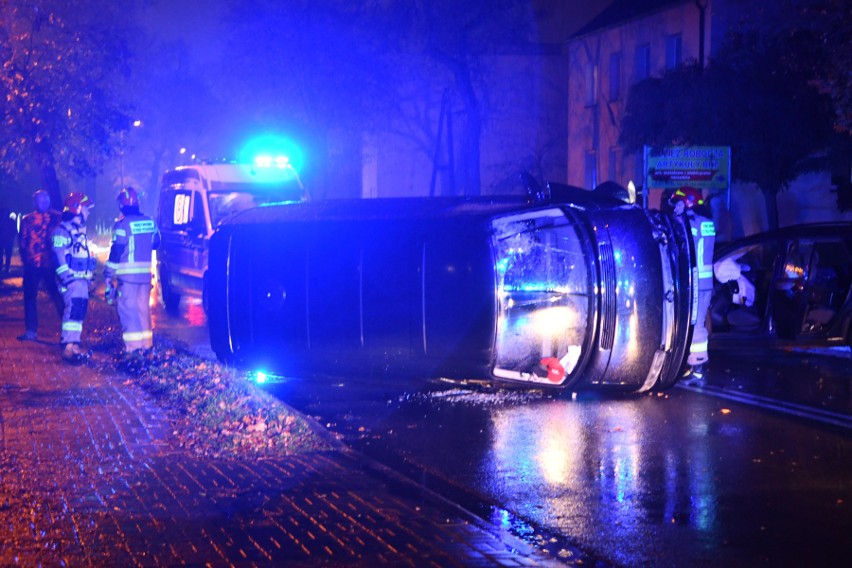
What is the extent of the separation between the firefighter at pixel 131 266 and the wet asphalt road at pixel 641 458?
1.89 metres

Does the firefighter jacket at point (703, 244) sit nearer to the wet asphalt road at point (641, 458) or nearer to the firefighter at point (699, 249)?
the firefighter at point (699, 249)

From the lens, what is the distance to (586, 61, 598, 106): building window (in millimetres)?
36000

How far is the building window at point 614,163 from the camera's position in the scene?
1353 inches

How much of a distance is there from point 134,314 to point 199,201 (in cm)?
565

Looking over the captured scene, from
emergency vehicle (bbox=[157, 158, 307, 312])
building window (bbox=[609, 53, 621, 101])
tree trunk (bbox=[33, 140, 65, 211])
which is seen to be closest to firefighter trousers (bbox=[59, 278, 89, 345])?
emergency vehicle (bbox=[157, 158, 307, 312])

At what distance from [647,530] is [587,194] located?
400 centimetres

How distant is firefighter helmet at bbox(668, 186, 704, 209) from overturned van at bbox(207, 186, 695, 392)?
1428 millimetres

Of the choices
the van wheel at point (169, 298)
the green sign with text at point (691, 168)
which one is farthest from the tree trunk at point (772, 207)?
the van wheel at point (169, 298)

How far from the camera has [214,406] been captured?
339 inches

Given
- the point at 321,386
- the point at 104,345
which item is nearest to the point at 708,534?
the point at 321,386

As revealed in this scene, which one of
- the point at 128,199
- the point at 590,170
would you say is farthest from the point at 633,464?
the point at 590,170

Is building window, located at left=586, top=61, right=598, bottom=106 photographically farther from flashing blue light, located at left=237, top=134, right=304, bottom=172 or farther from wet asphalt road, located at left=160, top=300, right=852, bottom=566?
wet asphalt road, located at left=160, top=300, right=852, bottom=566

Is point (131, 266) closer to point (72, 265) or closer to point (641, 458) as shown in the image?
point (72, 265)

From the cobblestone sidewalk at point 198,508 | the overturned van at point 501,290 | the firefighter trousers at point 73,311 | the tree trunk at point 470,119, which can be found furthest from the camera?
the tree trunk at point 470,119
